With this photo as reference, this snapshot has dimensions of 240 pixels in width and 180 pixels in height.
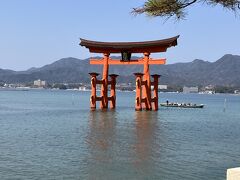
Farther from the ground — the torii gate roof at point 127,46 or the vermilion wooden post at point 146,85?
the torii gate roof at point 127,46

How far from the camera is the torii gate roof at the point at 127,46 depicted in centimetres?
4277

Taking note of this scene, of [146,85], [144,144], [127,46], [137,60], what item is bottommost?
[144,144]

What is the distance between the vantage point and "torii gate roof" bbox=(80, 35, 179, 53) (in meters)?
42.8

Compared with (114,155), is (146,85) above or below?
above

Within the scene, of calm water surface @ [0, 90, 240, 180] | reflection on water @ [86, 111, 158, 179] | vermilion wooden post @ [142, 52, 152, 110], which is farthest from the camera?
vermilion wooden post @ [142, 52, 152, 110]

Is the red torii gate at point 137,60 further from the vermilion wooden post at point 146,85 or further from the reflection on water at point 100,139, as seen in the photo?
the reflection on water at point 100,139

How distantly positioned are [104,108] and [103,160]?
106 ft

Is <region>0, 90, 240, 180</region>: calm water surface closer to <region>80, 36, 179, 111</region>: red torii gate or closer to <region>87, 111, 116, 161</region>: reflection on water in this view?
<region>87, 111, 116, 161</region>: reflection on water

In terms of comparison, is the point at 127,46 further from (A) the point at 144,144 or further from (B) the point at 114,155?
(B) the point at 114,155

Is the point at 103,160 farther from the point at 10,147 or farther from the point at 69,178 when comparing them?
the point at 10,147

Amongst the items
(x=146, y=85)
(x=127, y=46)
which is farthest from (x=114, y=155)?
(x=127, y=46)

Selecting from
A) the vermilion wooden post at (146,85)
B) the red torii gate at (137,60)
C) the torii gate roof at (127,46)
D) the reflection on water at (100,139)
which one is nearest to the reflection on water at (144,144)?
the reflection on water at (100,139)

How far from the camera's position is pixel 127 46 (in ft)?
146

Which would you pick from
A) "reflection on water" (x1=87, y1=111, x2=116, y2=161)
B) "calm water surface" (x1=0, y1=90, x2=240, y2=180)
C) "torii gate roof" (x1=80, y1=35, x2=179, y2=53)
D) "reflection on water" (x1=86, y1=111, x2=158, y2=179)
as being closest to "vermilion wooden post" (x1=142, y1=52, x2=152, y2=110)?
"torii gate roof" (x1=80, y1=35, x2=179, y2=53)
